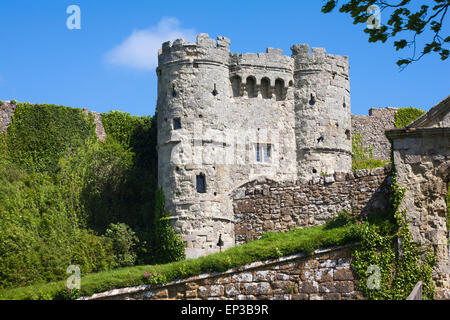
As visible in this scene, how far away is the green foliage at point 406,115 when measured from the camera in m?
48.0

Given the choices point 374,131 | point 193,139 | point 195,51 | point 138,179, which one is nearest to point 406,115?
point 374,131

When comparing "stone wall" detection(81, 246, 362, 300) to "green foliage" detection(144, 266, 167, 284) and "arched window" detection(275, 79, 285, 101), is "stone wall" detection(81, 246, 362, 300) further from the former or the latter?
"arched window" detection(275, 79, 285, 101)

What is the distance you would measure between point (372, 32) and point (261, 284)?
369 inches

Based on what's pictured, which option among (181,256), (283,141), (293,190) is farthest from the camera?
(283,141)

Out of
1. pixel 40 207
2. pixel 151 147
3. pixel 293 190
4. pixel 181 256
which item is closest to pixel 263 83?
pixel 151 147

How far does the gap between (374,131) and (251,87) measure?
10147mm

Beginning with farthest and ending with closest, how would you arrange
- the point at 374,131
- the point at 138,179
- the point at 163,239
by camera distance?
the point at 374,131
the point at 138,179
the point at 163,239

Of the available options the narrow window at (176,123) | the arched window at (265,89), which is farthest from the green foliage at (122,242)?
the arched window at (265,89)

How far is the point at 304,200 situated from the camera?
24938 mm

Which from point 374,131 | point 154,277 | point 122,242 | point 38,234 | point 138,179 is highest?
point 374,131

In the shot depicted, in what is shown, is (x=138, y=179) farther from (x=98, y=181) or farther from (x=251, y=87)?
(x=251, y=87)
